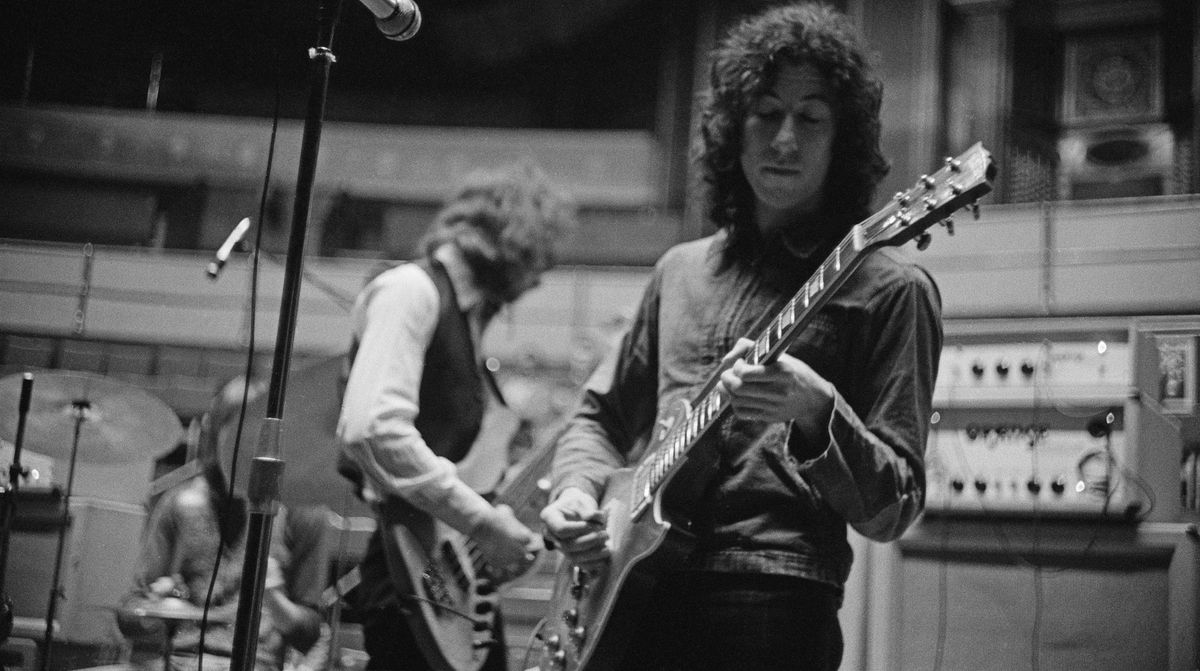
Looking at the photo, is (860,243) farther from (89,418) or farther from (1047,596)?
(89,418)

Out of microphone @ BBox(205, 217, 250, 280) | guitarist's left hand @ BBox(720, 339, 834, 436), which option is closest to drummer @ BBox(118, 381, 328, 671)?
microphone @ BBox(205, 217, 250, 280)

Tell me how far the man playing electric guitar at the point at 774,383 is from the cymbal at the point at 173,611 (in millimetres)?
2243

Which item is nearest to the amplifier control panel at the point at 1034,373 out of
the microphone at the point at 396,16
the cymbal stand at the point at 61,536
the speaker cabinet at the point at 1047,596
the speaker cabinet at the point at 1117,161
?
the speaker cabinet at the point at 1047,596

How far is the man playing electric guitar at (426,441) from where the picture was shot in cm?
230

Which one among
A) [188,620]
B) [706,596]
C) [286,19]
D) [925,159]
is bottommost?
[188,620]

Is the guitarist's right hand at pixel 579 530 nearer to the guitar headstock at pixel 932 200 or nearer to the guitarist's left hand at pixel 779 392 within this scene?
the guitarist's left hand at pixel 779 392

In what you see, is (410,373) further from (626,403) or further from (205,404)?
(205,404)

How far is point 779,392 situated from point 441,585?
1184 millimetres

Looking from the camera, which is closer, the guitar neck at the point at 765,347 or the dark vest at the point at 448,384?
the guitar neck at the point at 765,347

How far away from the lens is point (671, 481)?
5.48ft

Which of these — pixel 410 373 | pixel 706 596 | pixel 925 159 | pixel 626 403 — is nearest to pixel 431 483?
pixel 410 373

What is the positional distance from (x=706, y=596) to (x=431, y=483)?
0.84 m

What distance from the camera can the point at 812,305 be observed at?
1.53 metres

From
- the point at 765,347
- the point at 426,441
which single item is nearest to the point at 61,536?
the point at 426,441
